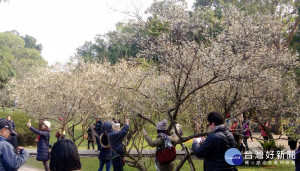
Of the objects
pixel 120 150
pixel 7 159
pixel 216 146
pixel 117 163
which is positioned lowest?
pixel 117 163

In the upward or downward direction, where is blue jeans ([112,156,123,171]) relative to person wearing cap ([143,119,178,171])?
downward

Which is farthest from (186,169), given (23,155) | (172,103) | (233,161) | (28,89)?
(28,89)

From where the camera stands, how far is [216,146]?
444 centimetres

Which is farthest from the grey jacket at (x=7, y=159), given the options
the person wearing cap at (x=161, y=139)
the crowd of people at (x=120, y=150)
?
the person wearing cap at (x=161, y=139)

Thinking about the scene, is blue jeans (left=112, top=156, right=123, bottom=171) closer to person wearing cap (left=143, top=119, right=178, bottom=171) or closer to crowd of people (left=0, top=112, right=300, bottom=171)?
crowd of people (left=0, top=112, right=300, bottom=171)

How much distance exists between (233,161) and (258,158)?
7.50 metres

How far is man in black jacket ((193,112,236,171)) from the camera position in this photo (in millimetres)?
4441

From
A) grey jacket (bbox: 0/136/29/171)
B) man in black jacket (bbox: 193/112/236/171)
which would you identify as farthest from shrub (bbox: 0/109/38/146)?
man in black jacket (bbox: 193/112/236/171)

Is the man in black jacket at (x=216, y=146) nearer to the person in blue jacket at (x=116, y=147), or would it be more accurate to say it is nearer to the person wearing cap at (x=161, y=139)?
the person wearing cap at (x=161, y=139)

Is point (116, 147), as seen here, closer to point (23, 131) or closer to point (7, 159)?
point (7, 159)

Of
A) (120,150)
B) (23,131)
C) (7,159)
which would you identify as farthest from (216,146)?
(23,131)

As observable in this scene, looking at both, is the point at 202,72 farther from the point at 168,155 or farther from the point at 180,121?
the point at 180,121

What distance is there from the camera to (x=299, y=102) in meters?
10.2

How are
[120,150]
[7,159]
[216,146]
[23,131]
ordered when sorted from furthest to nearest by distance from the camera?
[23,131], [120,150], [216,146], [7,159]
